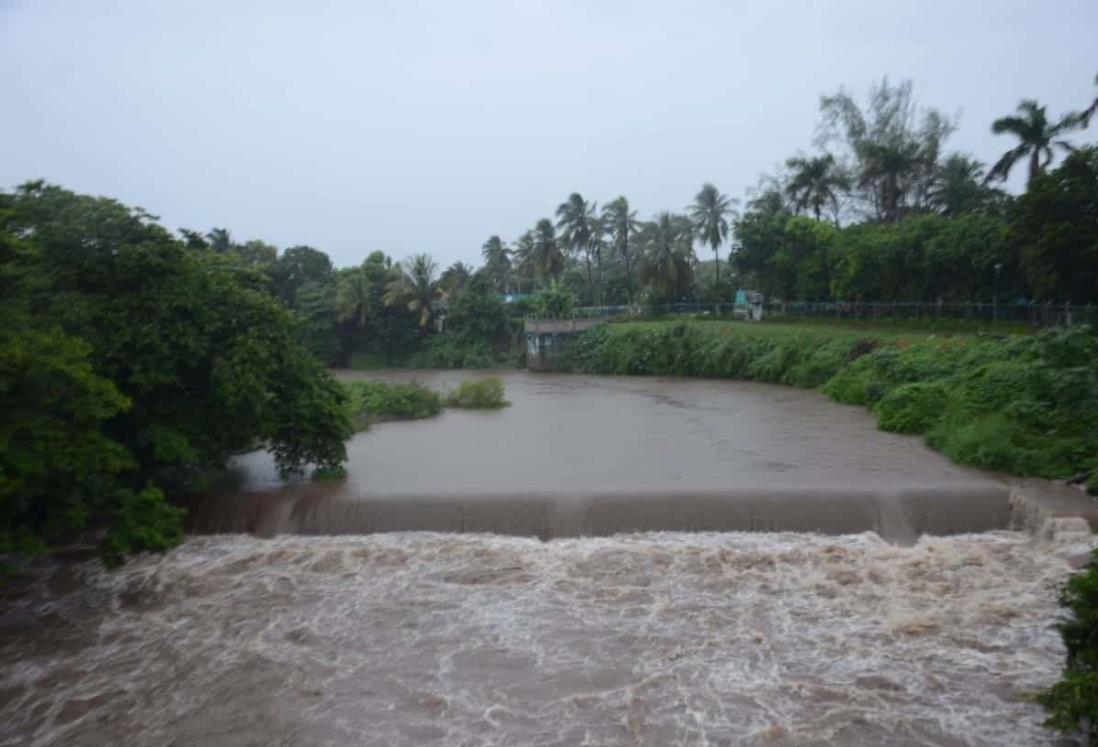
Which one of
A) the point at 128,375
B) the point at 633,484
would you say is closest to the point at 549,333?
the point at 633,484

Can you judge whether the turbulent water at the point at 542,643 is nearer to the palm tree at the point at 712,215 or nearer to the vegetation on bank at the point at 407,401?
the vegetation on bank at the point at 407,401

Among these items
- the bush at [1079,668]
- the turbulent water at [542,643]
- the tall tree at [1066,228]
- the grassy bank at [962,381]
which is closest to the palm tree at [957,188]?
the grassy bank at [962,381]

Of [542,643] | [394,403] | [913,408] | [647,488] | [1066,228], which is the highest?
[1066,228]

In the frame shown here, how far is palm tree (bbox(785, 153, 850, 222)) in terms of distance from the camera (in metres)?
48.3

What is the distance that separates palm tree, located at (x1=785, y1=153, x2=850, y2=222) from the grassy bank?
48.9 feet

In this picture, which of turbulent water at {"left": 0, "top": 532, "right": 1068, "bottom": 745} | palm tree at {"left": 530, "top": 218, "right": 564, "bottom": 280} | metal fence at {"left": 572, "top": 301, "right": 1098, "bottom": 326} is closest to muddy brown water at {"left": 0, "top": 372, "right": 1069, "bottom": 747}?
turbulent water at {"left": 0, "top": 532, "right": 1068, "bottom": 745}

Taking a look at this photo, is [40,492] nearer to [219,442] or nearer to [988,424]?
[219,442]

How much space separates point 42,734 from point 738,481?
11.3 metres

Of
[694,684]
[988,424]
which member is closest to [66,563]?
[694,684]

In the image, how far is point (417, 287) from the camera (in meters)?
51.8

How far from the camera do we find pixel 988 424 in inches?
652

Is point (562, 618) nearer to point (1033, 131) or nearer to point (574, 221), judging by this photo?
point (1033, 131)

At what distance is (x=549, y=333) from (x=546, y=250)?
41.9 ft

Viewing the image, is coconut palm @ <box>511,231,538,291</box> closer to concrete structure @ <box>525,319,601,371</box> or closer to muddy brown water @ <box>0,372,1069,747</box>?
concrete structure @ <box>525,319,601,371</box>
